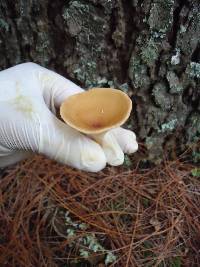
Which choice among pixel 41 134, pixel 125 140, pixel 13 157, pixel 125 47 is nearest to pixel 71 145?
pixel 41 134

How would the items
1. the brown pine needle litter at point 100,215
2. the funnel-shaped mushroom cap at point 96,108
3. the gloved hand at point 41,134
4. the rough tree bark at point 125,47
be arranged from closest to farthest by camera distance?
the funnel-shaped mushroom cap at point 96,108, the gloved hand at point 41,134, the rough tree bark at point 125,47, the brown pine needle litter at point 100,215

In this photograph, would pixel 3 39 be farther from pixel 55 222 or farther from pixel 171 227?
pixel 171 227

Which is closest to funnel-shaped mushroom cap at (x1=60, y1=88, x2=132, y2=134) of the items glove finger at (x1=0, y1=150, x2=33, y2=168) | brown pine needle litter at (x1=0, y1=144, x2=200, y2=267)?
glove finger at (x1=0, y1=150, x2=33, y2=168)

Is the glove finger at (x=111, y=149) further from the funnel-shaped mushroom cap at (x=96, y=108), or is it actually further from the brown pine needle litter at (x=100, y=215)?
the brown pine needle litter at (x=100, y=215)

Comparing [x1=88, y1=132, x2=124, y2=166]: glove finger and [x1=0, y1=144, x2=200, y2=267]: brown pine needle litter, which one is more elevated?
[x1=88, y1=132, x2=124, y2=166]: glove finger

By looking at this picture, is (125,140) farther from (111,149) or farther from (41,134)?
(41,134)

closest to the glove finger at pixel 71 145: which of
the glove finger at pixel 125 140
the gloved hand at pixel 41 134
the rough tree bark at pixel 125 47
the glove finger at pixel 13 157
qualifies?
the gloved hand at pixel 41 134

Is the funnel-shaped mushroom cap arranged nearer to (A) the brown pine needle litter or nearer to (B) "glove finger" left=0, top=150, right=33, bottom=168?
(B) "glove finger" left=0, top=150, right=33, bottom=168
